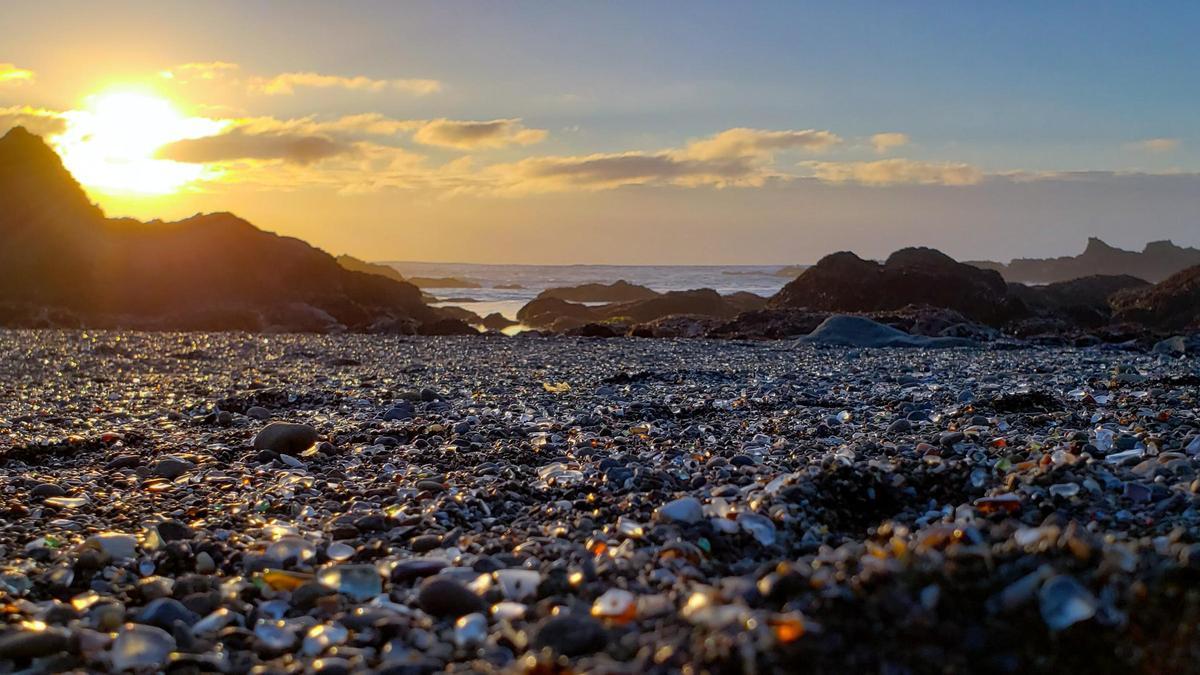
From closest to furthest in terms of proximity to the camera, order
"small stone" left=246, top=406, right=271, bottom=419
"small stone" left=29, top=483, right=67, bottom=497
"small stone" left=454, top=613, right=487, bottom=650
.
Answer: "small stone" left=454, top=613, right=487, bottom=650 < "small stone" left=29, top=483, right=67, bottom=497 < "small stone" left=246, top=406, right=271, bottom=419

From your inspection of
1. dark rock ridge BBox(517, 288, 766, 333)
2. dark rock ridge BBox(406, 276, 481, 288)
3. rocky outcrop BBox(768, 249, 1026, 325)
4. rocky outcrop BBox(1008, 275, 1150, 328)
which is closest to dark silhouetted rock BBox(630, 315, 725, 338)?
rocky outcrop BBox(768, 249, 1026, 325)

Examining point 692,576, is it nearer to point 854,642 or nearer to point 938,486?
point 854,642

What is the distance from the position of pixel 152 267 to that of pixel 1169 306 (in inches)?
1392

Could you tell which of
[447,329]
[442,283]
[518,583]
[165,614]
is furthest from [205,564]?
[442,283]

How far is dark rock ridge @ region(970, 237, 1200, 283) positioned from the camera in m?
70.4

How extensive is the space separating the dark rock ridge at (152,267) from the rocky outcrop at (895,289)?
1410 cm

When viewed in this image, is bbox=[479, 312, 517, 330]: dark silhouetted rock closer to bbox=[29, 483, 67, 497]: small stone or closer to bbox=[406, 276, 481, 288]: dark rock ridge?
bbox=[29, 483, 67, 497]: small stone

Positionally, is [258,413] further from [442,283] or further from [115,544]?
[442,283]

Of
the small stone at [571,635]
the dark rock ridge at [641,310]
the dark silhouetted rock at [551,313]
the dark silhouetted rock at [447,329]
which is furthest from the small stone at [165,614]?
the dark silhouetted rock at [551,313]

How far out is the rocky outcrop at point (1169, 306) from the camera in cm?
2595

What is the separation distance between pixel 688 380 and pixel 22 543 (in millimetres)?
7478

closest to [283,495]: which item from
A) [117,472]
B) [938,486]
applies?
[117,472]

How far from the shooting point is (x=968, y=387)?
8242mm

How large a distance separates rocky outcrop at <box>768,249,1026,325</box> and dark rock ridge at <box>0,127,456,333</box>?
14099 millimetres
